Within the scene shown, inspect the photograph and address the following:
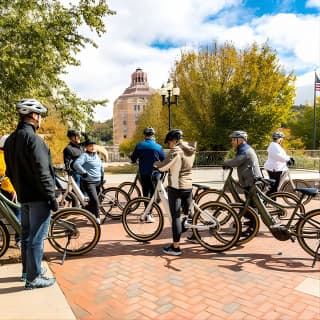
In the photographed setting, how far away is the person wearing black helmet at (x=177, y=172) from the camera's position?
4676mm

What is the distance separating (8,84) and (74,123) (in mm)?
3735

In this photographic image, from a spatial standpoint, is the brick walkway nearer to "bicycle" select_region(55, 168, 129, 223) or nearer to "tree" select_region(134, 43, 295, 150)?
"bicycle" select_region(55, 168, 129, 223)

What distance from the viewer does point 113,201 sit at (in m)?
6.98

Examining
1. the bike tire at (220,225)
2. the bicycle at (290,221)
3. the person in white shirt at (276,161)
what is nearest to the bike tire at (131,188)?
the bike tire at (220,225)

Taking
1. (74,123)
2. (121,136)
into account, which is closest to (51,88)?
(74,123)

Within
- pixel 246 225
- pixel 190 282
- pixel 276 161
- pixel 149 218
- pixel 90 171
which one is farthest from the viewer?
pixel 276 161

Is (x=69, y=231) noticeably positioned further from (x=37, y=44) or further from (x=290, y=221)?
(x=37, y=44)

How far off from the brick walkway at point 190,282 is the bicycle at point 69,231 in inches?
6.7

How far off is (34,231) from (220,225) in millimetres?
2809

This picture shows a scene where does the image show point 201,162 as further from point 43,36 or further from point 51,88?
point 43,36

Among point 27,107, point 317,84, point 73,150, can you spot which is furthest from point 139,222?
point 317,84

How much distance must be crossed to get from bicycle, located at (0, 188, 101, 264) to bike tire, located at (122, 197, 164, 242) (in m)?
0.89

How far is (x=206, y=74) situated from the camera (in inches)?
921

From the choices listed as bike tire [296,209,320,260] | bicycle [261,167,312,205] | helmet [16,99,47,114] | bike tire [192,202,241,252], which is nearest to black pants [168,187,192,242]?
bike tire [192,202,241,252]
